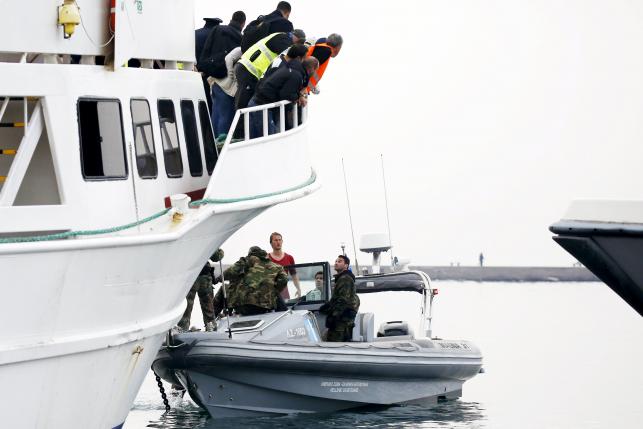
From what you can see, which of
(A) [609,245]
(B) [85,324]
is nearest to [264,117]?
(B) [85,324]

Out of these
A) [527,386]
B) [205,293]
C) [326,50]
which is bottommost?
[527,386]

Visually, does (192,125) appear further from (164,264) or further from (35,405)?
(35,405)

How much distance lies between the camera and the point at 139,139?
1573 centimetres

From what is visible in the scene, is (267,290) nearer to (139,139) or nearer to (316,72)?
(316,72)

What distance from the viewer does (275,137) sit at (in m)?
16.5

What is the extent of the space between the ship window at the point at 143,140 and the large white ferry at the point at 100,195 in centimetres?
2

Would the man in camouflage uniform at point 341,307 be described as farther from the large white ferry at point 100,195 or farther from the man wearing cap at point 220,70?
the large white ferry at point 100,195

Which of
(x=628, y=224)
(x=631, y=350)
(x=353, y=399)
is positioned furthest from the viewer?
(x=631, y=350)

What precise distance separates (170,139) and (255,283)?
4.06 m

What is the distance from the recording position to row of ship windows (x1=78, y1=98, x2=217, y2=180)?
14.8m

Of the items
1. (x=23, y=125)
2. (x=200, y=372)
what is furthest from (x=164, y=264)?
(x=200, y=372)

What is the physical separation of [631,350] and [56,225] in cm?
2467

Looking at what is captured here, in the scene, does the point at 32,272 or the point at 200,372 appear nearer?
the point at 32,272

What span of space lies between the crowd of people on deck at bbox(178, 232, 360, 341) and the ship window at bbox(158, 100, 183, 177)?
3.28 meters
